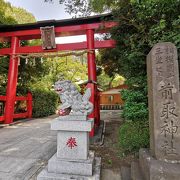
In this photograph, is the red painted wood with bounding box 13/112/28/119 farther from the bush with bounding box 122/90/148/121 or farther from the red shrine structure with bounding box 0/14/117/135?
the bush with bounding box 122/90/148/121

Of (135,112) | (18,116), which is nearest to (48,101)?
(18,116)

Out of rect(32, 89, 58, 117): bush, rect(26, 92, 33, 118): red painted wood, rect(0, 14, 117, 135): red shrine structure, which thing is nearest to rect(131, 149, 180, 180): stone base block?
rect(0, 14, 117, 135): red shrine structure

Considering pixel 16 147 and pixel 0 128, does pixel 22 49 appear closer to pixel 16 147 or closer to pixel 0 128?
pixel 0 128

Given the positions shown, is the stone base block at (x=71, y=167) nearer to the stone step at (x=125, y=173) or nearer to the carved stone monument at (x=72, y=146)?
the carved stone monument at (x=72, y=146)

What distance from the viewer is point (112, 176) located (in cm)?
379

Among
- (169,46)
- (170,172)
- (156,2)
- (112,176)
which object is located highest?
(156,2)

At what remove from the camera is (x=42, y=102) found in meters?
13.2

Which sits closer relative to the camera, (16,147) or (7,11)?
(16,147)

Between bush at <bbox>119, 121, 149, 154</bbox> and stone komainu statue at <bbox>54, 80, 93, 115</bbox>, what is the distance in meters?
1.75

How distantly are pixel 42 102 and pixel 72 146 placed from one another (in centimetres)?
1011

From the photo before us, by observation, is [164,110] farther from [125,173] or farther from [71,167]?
[71,167]

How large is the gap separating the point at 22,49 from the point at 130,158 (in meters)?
8.04

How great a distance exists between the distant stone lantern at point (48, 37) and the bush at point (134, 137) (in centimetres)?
605

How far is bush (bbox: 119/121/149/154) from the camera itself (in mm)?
4727
